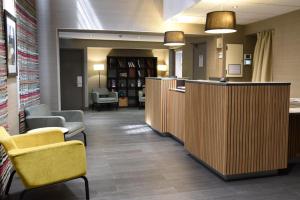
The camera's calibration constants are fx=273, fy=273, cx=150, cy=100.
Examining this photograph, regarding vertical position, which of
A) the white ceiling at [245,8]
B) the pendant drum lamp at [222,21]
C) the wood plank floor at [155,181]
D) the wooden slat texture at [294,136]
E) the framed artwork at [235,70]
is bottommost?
the wood plank floor at [155,181]

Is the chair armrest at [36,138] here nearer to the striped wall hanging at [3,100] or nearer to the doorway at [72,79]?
the striped wall hanging at [3,100]

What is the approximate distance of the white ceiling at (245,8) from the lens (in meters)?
4.74

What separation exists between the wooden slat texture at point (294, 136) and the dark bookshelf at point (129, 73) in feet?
25.7

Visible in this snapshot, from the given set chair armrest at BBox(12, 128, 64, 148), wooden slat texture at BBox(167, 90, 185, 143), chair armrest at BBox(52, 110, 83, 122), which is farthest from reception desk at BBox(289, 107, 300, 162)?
chair armrest at BBox(52, 110, 83, 122)

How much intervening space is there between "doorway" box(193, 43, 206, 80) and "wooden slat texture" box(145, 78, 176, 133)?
209 cm

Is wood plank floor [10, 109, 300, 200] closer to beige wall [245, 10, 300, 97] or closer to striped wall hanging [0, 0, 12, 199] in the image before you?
striped wall hanging [0, 0, 12, 199]

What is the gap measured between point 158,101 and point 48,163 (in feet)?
11.5

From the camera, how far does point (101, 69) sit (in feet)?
35.1

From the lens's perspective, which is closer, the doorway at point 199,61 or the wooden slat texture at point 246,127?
the wooden slat texture at point 246,127

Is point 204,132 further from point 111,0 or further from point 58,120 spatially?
point 111,0

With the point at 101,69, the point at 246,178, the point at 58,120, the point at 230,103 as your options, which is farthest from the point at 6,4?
the point at 101,69

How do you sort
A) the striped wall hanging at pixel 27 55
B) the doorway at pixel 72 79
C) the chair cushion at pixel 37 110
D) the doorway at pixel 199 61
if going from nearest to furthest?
the striped wall hanging at pixel 27 55, the chair cushion at pixel 37 110, the doorway at pixel 199 61, the doorway at pixel 72 79

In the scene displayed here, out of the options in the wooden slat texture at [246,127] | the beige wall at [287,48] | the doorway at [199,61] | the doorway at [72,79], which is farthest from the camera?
the doorway at [72,79]

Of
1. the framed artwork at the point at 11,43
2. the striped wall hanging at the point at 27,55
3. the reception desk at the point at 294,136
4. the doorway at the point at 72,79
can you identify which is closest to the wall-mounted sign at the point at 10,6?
the framed artwork at the point at 11,43
